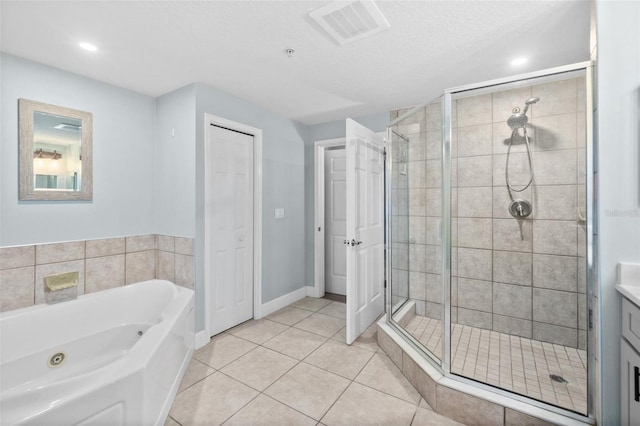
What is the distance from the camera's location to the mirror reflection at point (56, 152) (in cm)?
216

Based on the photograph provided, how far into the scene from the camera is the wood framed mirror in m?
A: 2.10

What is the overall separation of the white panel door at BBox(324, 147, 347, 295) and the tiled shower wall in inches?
47.8

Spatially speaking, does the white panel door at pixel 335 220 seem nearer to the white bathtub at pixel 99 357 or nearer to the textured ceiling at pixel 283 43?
the textured ceiling at pixel 283 43

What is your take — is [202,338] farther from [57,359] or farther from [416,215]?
[416,215]

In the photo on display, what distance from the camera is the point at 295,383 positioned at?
2057 millimetres

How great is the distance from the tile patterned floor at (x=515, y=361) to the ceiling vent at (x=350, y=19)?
2.08m

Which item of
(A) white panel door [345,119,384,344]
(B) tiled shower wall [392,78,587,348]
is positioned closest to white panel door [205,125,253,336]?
(A) white panel door [345,119,384,344]

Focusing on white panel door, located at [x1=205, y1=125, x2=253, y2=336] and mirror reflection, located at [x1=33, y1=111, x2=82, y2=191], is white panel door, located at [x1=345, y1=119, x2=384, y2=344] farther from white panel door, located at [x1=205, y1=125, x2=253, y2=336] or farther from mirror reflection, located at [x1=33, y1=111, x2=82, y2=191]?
mirror reflection, located at [x1=33, y1=111, x2=82, y2=191]

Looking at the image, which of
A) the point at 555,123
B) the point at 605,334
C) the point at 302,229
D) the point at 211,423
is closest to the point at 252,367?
the point at 211,423

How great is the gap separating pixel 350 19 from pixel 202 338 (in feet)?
8.86

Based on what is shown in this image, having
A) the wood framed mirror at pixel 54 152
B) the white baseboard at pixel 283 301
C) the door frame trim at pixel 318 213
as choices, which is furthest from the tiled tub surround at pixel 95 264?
the door frame trim at pixel 318 213

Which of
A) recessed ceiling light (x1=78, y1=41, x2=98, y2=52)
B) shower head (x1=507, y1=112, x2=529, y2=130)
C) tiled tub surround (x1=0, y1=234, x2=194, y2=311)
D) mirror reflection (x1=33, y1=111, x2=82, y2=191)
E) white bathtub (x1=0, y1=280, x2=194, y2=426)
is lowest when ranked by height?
white bathtub (x1=0, y1=280, x2=194, y2=426)

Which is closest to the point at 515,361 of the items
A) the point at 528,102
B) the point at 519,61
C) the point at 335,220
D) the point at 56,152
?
the point at 528,102

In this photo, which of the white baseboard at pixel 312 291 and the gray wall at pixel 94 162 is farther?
the white baseboard at pixel 312 291
